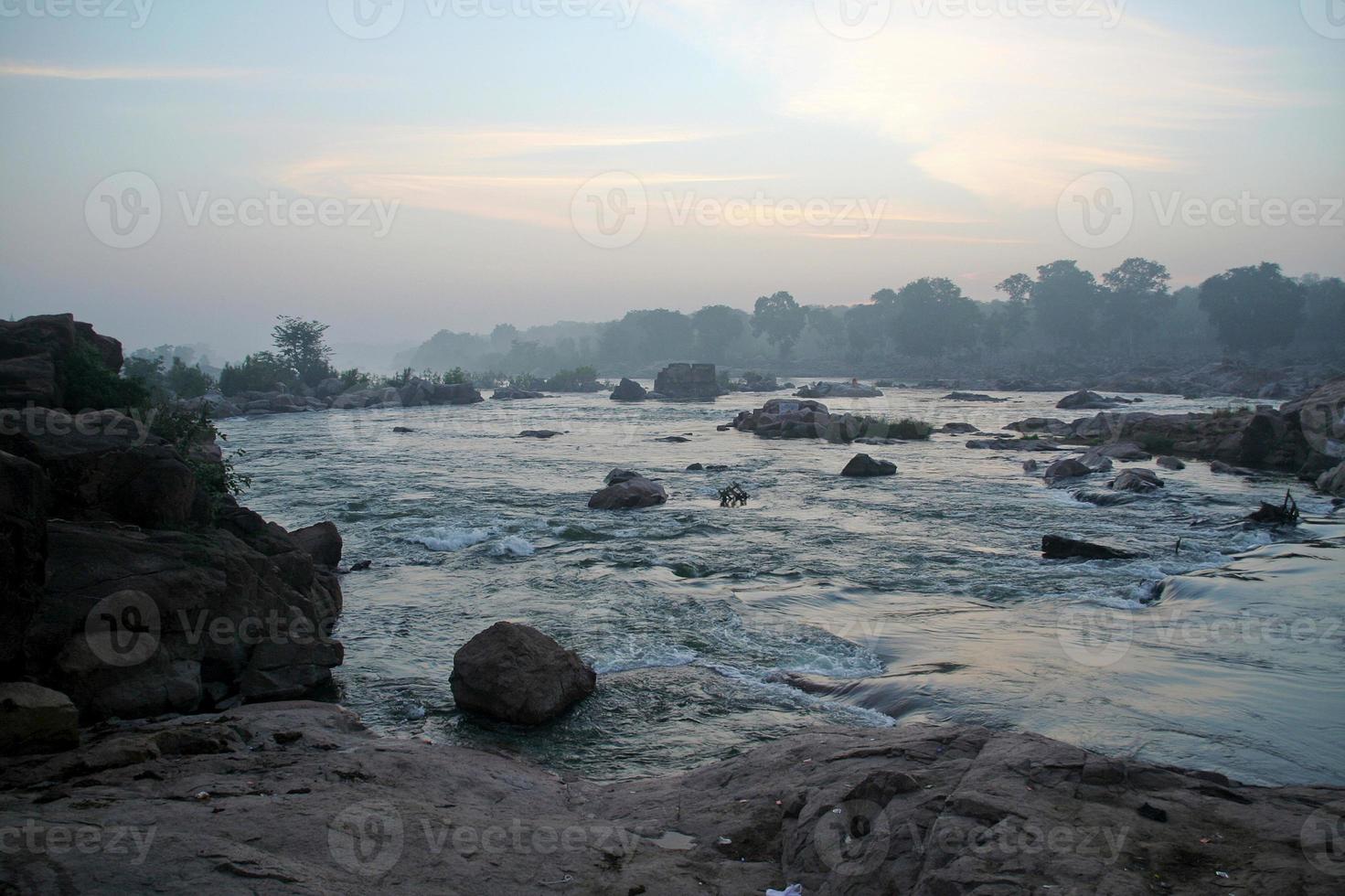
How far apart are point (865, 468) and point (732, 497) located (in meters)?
6.55

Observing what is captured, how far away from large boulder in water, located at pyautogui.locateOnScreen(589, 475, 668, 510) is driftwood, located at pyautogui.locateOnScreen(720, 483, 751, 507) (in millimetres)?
1571

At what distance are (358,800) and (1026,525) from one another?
15.9m

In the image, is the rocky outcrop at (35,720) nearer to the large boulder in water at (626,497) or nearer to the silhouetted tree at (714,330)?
the large boulder in water at (626,497)

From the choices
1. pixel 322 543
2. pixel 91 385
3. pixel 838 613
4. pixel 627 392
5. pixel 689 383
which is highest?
pixel 689 383

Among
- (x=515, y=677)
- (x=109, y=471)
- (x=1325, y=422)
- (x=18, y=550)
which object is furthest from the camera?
(x=1325, y=422)

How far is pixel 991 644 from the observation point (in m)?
10.3

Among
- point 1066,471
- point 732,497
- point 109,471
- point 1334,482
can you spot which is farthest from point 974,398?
point 109,471

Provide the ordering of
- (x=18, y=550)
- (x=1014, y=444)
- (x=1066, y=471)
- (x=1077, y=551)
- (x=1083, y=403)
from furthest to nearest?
(x=1083, y=403) → (x=1014, y=444) → (x=1066, y=471) → (x=1077, y=551) → (x=18, y=550)

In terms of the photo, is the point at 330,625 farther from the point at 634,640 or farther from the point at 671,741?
the point at 671,741

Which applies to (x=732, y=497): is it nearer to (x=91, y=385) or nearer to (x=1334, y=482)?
(x=91, y=385)

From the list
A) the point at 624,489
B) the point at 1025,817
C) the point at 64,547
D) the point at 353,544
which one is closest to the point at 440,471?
the point at 624,489

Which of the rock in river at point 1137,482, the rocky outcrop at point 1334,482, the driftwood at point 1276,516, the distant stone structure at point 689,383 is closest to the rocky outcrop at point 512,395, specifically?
the distant stone structure at point 689,383

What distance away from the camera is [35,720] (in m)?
5.68

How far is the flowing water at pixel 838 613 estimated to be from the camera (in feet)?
25.8
